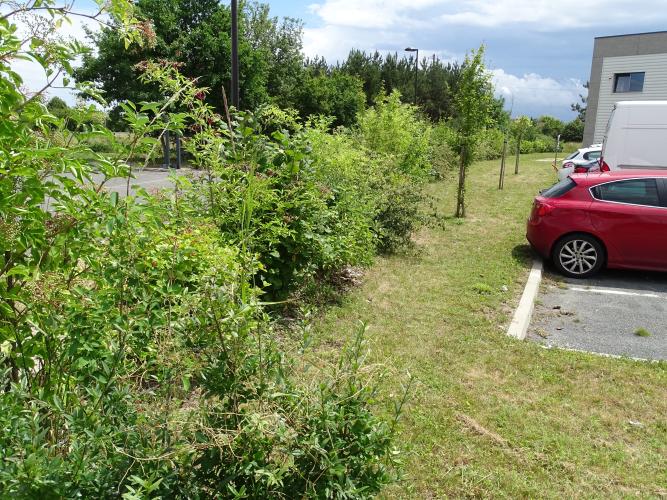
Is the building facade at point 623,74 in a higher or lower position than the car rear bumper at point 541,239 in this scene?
higher

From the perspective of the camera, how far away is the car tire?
8391mm

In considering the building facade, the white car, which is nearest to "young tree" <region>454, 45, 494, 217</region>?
the white car

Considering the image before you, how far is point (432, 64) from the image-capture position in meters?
59.6

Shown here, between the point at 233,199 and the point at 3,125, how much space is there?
3027 mm

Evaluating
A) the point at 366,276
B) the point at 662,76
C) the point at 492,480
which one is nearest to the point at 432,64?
the point at 662,76

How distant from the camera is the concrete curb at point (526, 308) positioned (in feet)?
20.1

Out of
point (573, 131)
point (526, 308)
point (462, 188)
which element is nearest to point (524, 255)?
point (526, 308)

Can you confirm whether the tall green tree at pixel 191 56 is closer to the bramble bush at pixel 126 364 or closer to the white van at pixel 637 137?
the white van at pixel 637 137

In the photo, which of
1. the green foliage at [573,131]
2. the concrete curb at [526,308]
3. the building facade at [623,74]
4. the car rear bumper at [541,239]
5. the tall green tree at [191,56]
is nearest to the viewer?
the concrete curb at [526,308]

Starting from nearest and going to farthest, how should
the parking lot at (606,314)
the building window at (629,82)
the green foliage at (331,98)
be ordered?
the parking lot at (606,314), the building window at (629,82), the green foliage at (331,98)

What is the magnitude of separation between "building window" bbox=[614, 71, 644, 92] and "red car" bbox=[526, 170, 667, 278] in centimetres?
3169

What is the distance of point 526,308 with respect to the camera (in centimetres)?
679

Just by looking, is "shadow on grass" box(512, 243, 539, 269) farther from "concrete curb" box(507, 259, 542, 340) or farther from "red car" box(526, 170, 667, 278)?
"red car" box(526, 170, 667, 278)

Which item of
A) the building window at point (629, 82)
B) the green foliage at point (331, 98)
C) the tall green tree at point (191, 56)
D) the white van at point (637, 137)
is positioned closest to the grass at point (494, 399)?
the white van at point (637, 137)
